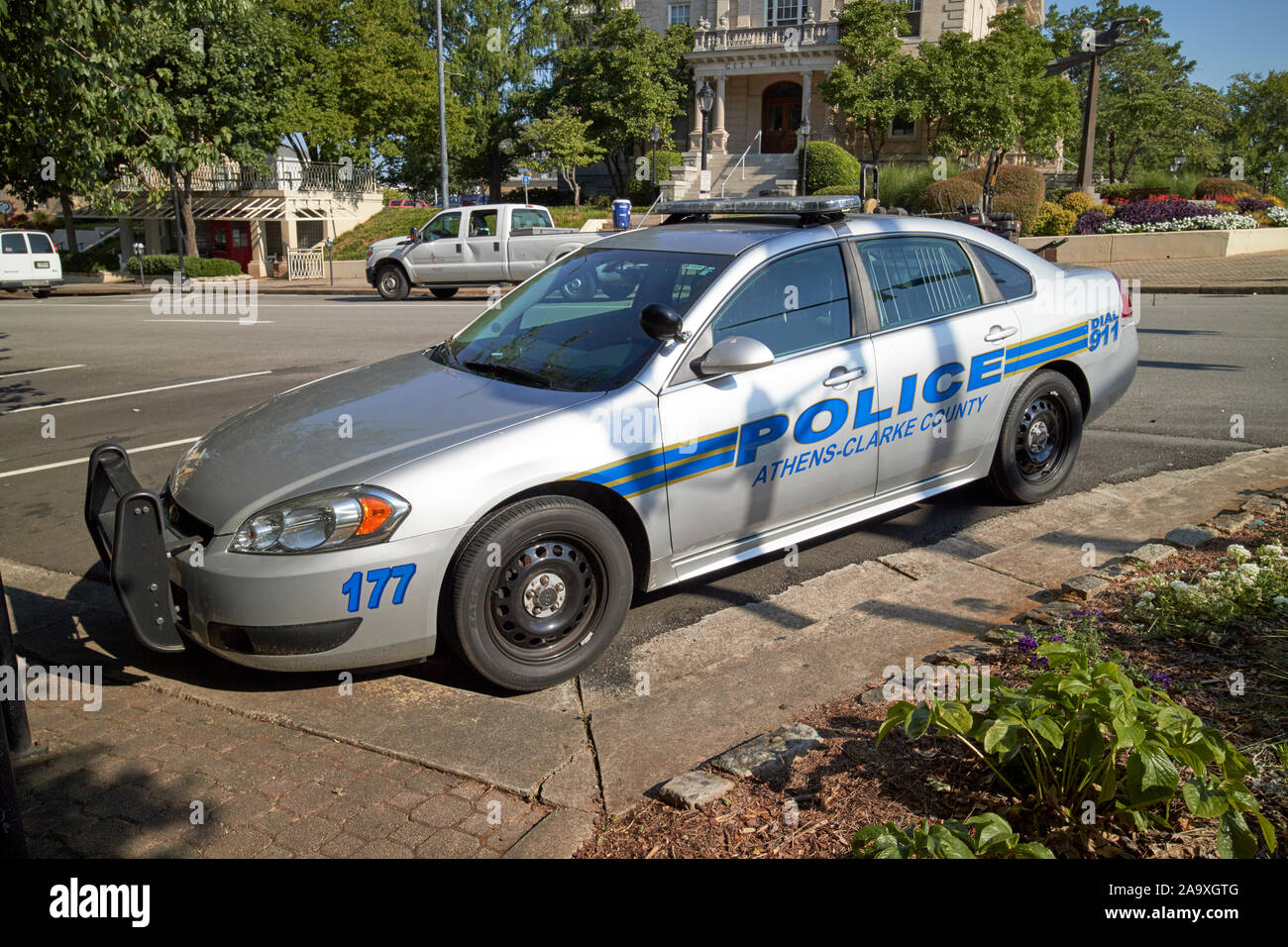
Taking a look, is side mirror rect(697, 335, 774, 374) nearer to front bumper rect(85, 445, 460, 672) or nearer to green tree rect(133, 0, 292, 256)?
front bumper rect(85, 445, 460, 672)

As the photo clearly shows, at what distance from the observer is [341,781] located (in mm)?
3240

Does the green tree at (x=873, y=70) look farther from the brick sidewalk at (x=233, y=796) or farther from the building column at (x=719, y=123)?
the brick sidewalk at (x=233, y=796)

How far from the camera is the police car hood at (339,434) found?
3715mm

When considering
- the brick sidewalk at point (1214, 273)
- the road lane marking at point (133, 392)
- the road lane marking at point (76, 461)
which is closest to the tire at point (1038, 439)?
the road lane marking at point (76, 461)

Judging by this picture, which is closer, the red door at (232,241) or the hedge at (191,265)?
the hedge at (191,265)

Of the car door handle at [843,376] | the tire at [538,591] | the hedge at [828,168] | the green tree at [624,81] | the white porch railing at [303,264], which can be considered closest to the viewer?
the tire at [538,591]

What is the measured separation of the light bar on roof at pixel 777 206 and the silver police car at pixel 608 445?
2cm

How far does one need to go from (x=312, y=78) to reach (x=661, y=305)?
39749mm

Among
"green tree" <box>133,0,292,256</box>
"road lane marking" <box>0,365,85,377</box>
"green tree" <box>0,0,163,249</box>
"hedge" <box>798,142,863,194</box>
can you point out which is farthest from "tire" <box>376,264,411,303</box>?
"hedge" <box>798,142,863,194</box>

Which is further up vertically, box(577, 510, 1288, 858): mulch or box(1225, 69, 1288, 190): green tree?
box(1225, 69, 1288, 190): green tree

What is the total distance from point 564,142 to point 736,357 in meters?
42.1

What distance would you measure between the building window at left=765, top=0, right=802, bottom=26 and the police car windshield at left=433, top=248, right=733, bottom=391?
48998mm

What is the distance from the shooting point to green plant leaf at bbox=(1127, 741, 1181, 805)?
251cm
